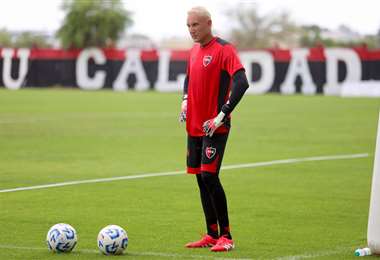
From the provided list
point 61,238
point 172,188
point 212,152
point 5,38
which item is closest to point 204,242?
point 212,152

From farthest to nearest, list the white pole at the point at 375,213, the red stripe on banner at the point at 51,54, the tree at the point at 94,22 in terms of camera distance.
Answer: the tree at the point at 94,22
the red stripe on banner at the point at 51,54
the white pole at the point at 375,213

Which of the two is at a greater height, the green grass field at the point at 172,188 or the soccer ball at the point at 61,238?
the soccer ball at the point at 61,238

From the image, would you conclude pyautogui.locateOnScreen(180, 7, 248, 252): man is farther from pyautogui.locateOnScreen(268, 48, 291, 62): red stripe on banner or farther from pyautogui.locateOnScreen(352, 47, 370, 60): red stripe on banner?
pyautogui.locateOnScreen(268, 48, 291, 62): red stripe on banner

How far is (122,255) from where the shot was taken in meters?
9.06

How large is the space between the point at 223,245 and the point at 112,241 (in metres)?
1.13

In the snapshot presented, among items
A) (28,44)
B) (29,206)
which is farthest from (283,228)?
(28,44)

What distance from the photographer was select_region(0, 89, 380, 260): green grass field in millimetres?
9891

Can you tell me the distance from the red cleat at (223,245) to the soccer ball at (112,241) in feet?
3.03

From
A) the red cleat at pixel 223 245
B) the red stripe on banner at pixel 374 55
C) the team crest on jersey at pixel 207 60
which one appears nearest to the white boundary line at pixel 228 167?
the red cleat at pixel 223 245

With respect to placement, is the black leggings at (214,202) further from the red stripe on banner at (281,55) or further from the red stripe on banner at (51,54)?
the red stripe on banner at (51,54)

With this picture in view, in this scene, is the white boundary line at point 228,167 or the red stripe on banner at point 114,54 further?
the red stripe on banner at point 114,54

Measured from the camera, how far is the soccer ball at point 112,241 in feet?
29.3

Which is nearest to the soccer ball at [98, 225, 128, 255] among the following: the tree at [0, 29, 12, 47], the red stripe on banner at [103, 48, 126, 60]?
the red stripe on banner at [103, 48, 126, 60]

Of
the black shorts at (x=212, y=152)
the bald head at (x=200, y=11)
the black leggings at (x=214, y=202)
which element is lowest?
the black leggings at (x=214, y=202)
